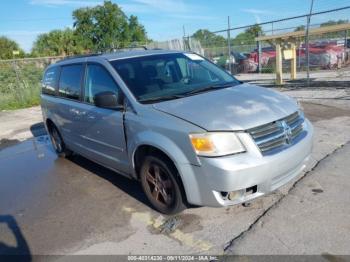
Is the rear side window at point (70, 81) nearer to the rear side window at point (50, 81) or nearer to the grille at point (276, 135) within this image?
the rear side window at point (50, 81)

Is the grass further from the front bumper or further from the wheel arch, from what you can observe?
the front bumper

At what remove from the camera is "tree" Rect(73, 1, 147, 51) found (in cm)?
4506

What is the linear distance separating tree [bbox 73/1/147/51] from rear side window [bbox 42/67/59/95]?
1505 inches

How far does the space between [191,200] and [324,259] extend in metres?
1.27

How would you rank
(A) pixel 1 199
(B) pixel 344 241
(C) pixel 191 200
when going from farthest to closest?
1. (A) pixel 1 199
2. (C) pixel 191 200
3. (B) pixel 344 241

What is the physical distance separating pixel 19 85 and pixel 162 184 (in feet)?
45.6

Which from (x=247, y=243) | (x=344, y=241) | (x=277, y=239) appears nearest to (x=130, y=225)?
(x=247, y=243)

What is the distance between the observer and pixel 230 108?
373 cm

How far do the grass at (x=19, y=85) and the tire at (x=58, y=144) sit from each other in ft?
30.1

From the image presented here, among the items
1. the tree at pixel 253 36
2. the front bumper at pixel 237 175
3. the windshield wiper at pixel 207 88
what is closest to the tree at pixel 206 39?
the tree at pixel 253 36

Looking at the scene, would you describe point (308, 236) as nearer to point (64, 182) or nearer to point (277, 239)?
point (277, 239)

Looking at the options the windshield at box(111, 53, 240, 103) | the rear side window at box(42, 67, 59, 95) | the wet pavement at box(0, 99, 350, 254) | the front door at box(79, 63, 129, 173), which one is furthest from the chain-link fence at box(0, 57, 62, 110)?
the windshield at box(111, 53, 240, 103)

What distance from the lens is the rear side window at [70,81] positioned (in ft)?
17.7

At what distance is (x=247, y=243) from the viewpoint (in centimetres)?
337
